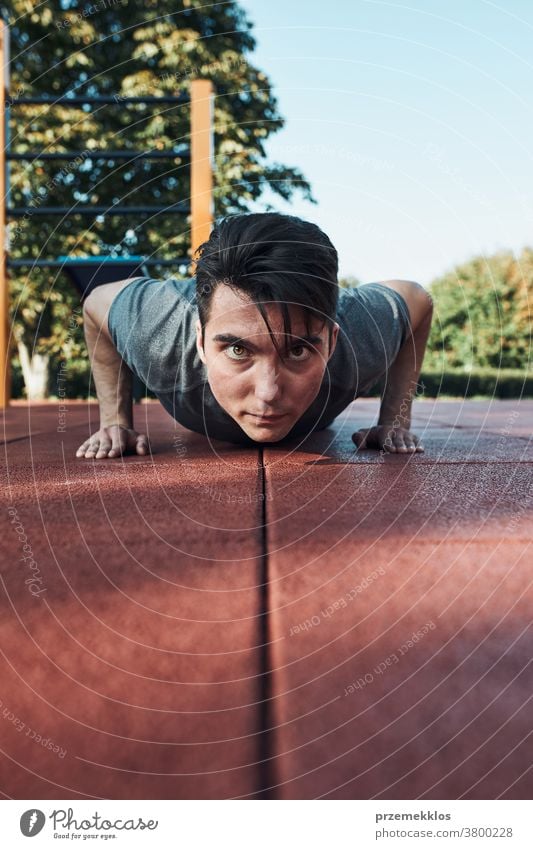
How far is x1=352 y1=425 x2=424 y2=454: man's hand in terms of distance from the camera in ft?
5.71

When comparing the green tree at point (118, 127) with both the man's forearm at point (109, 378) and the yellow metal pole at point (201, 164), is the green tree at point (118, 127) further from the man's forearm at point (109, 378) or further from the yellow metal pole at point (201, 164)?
the man's forearm at point (109, 378)

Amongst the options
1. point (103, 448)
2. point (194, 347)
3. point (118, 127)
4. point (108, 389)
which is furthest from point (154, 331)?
point (118, 127)

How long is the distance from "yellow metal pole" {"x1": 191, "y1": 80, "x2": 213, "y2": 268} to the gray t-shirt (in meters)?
1.73

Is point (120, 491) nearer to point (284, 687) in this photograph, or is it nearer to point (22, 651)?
point (22, 651)

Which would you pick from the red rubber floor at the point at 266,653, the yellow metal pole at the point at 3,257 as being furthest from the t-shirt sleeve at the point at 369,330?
the yellow metal pole at the point at 3,257

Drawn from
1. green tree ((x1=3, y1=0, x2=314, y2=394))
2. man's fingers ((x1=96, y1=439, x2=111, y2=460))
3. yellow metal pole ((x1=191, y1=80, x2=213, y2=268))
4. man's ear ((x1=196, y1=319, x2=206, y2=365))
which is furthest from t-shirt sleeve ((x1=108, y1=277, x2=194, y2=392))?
green tree ((x1=3, y1=0, x2=314, y2=394))

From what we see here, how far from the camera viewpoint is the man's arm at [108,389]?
5.55 feet

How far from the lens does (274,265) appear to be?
1435 millimetres

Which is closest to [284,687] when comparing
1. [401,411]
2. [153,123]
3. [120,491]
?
[120,491]

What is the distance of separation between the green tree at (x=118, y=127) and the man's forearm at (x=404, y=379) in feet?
13.2

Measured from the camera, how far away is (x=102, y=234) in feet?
22.4

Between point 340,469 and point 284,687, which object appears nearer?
point 284,687

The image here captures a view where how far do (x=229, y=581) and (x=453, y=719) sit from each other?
9.5 inches
